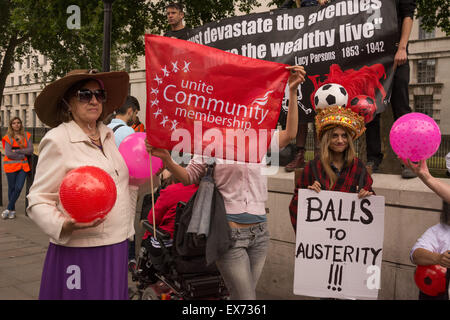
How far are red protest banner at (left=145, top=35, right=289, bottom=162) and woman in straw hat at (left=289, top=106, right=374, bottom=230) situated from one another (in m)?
0.48

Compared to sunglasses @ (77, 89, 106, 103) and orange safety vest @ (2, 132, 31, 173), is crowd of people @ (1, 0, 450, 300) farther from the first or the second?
orange safety vest @ (2, 132, 31, 173)

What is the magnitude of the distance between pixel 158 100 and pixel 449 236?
2181 millimetres

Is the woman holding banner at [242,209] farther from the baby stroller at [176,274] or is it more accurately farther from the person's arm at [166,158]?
the baby stroller at [176,274]

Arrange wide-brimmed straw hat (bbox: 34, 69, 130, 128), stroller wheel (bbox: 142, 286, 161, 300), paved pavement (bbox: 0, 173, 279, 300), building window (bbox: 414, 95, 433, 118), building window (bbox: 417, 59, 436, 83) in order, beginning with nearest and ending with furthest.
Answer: wide-brimmed straw hat (bbox: 34, 69, 130, 128)
stroller wheel (bbox: 142, 286, 161, 300)
paved pavement (bbox: 0, 173, 279, 300)
building window (bbox: 417, 59, 436, 83)
building window (bbox: 414, 95, 433, 118)

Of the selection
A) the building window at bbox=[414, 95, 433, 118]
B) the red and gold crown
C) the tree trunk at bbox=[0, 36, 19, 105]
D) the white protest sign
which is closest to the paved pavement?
the white protest sign

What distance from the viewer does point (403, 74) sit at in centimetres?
445

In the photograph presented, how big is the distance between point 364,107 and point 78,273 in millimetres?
2921

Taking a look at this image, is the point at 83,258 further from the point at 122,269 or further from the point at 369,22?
the point at 369,22

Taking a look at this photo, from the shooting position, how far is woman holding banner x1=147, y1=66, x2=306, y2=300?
2896 millimetres

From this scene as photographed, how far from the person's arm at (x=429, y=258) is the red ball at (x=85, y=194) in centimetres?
211

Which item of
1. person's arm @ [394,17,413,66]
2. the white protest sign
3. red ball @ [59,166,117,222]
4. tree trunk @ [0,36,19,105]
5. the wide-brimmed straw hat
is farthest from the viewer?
tree trunk @ [0,36,19,105]

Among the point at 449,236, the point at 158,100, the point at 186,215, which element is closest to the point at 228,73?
the point at 158,100

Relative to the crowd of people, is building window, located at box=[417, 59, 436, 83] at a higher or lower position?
higher
